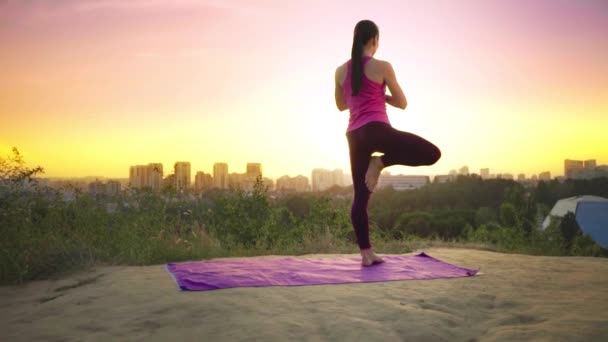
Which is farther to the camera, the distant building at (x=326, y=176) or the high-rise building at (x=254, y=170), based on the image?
the distant building at (x=326, y=176)

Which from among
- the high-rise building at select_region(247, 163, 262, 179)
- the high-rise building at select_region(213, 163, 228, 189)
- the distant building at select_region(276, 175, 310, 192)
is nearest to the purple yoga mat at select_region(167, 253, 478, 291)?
the high-rise building at select_region(247, 163, 262, 179)

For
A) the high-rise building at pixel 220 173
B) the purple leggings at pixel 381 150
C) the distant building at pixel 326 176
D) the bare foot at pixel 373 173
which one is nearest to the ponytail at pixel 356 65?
the purple leggings at pixel 381 150

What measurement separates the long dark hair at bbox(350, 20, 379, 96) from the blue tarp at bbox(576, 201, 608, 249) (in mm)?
25123

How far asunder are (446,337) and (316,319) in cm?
66

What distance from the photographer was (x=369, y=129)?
4070 mm

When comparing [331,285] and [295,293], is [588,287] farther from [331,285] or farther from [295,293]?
Answer: [295,293]

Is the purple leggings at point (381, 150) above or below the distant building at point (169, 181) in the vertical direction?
above

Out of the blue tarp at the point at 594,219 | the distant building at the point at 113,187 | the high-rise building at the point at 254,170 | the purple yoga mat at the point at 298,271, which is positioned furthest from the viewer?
the blue tarp at the point at 594,219

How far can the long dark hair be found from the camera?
161 inches

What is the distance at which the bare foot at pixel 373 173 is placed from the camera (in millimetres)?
4141

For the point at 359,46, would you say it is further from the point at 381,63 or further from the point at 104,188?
the point at 104,188

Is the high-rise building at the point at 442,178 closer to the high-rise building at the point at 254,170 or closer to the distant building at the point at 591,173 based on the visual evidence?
the distant building at the point at 591,173

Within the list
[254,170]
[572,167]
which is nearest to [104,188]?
[254,170]

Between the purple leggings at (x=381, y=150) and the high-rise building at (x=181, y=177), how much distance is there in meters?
3.32
